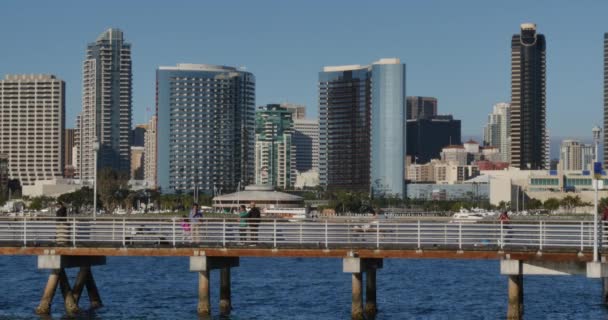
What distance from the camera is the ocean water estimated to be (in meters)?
64.8

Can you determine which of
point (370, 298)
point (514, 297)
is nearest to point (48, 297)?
point (370, 298)

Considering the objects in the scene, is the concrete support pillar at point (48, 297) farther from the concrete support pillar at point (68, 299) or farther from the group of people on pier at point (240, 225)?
the group of people on pier at point (240, 225)

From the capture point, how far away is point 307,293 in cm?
7962

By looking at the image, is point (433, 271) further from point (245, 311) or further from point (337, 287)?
point (245, 311)

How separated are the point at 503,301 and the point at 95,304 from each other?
74.2 ft

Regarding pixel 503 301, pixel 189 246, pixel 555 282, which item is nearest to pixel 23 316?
pixel 189 246

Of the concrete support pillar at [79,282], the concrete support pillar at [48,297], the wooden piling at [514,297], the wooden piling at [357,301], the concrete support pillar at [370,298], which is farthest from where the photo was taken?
the concrete support pillar at [79,282]

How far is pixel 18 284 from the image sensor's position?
87.1 meters

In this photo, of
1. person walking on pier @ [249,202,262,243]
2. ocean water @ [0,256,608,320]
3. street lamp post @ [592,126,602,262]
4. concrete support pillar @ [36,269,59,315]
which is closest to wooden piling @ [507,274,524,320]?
street lamp post @ [592,126,602,262]

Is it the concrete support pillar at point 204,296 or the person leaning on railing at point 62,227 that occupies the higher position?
the person leaning on railing at point 62,227

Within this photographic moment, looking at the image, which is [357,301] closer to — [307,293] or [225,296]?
[225,296]

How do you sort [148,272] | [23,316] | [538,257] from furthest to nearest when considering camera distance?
1. [148,272]
2. [23,316]
3. [538,257]

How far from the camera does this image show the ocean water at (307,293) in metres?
64.8

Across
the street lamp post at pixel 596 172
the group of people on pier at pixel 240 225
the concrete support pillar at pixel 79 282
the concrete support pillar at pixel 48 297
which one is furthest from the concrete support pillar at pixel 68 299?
the street lamp post at pixel 596 172
